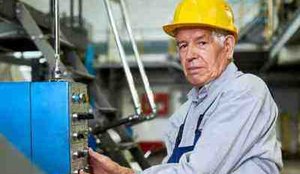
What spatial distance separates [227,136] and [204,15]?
478 millimetres

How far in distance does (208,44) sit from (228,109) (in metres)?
0.30

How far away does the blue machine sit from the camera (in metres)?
1.56

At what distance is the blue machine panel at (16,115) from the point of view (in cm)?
158

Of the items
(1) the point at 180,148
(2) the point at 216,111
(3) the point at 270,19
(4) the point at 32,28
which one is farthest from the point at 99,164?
(3) the point at 270,19

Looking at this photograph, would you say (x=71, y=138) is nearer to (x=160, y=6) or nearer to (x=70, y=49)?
(x=70, y=49)

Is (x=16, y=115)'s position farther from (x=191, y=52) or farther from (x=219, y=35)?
(x=219, y=35)

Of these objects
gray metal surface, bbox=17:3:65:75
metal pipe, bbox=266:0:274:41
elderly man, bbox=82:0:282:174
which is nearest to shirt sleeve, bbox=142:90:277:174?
elderly man, bbox=82:0:282:174

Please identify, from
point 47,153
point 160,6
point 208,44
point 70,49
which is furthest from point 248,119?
point 160,6

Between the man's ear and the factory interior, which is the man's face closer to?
the man's ear

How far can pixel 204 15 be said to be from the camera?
186cm

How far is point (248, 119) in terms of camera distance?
172cm

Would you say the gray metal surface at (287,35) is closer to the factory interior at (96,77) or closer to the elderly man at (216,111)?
the factory interior at (96,77)

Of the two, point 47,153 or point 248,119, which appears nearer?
point 47,153

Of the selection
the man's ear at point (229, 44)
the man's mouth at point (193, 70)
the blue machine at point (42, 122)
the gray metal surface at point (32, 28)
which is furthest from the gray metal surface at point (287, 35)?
the blue machine at point (42, 122)
